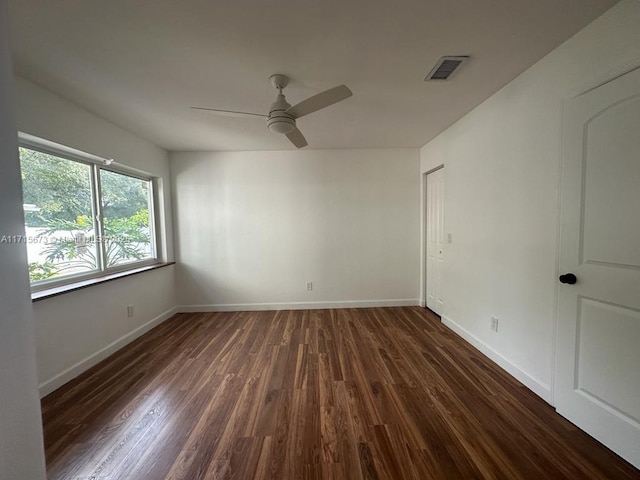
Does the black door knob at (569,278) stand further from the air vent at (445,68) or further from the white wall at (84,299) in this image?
the white wall at (84,299)

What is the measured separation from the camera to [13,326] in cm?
86

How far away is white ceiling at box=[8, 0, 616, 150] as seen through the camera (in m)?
1.28

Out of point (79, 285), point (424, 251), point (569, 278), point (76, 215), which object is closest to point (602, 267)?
point (569, 278)

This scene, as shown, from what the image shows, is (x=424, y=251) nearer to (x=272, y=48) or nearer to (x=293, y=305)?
(x=293, y=305)

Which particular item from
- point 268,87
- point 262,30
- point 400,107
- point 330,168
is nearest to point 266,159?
point 330,168

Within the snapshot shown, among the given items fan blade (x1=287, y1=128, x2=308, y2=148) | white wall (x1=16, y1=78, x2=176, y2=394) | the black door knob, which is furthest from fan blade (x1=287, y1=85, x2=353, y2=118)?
white wall (x1=16, y1=78, x2=176, y2=394)

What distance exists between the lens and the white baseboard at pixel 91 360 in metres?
1.89

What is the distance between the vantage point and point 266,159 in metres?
3.61

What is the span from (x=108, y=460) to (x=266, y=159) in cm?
333

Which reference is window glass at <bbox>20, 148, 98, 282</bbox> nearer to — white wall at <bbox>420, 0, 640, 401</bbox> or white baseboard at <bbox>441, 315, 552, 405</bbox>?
white wall at <bbox>420, 0, 640, 401</bbox>

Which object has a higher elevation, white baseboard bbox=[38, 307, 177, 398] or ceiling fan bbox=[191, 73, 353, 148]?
ceiling fan bbox=[191, 73, 353, 148]

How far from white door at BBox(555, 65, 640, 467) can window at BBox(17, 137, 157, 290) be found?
3.84 metres

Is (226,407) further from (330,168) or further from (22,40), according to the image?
(330,168)

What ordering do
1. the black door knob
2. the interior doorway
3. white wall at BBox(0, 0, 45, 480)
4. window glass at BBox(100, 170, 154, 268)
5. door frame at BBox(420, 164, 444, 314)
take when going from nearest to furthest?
white wall at BBox(0, 0, 45, 480) < the black door knob < window glass at BBox(100, 170, 154, 268) < the interior doorway < door frame at BBox(420, 164, 444, 314)
